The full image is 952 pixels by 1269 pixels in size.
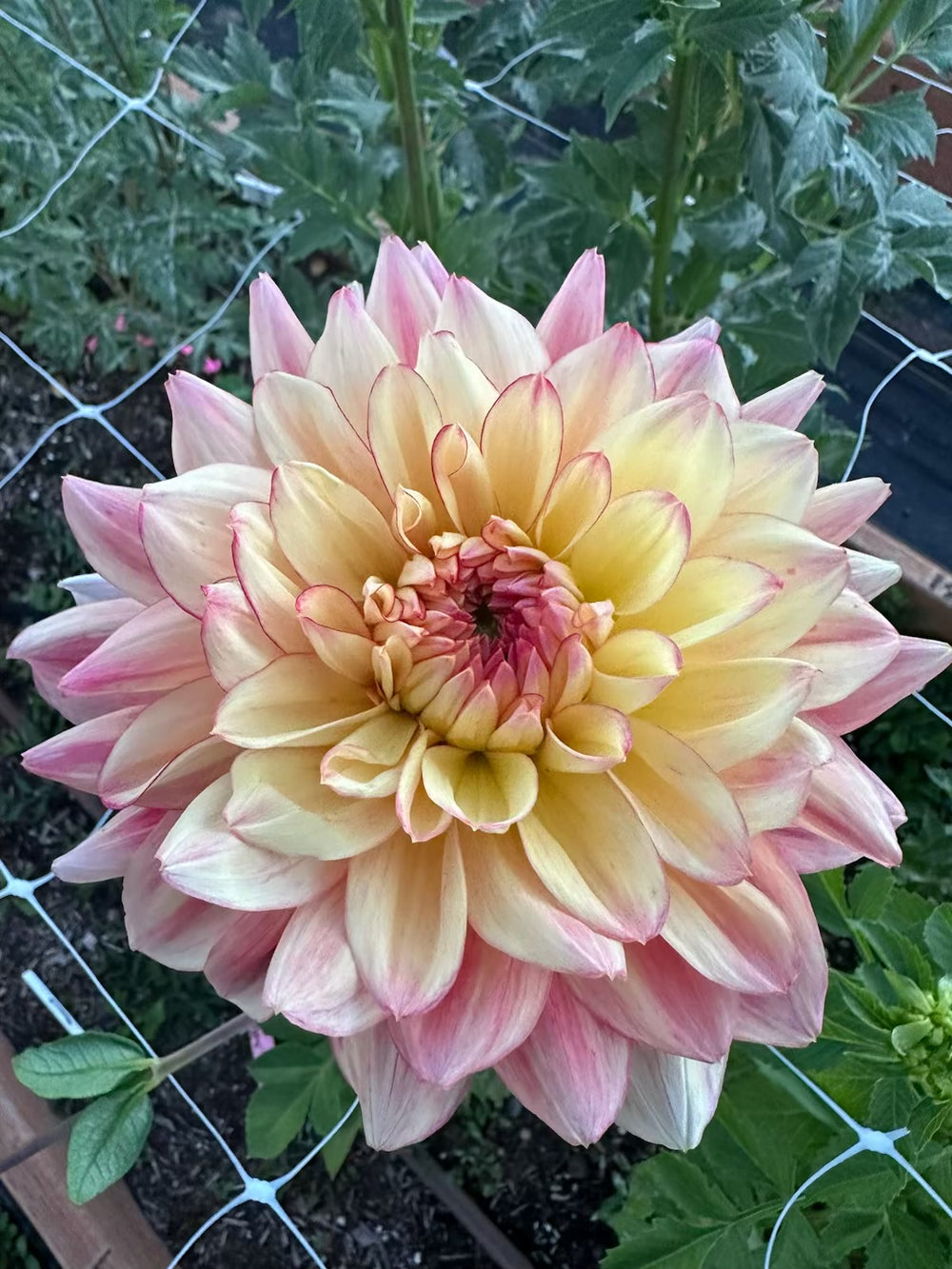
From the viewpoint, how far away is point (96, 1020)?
132cm

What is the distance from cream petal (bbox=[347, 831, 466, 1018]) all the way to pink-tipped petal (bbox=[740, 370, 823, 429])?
0.29 m

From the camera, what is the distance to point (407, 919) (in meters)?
0.50

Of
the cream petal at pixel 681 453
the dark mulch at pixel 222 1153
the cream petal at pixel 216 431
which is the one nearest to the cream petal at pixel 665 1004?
the cream petal at pixel 681 453

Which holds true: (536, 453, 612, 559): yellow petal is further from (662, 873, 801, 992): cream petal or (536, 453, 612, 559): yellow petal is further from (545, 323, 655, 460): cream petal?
(662, 873, 801, 992): cream petal

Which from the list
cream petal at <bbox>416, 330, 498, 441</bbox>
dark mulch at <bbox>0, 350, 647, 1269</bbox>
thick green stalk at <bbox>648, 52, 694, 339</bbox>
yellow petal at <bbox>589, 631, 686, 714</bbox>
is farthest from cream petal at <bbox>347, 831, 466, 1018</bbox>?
dark mulch at <bbox>0, 350, 647, 1269</bbox>

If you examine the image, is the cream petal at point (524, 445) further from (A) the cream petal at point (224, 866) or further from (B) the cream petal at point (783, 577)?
(A) the cream petal at point (224, 866)

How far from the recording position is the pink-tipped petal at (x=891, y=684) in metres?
0.55

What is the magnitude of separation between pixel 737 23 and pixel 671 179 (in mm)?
210

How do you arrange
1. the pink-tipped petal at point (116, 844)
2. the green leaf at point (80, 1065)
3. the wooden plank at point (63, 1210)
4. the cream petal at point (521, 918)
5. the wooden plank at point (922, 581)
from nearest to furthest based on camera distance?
1. the cream petal at point (521, 918)
2. the pink-tipped petal at point (116, 844)
3. the green leaf at point (80, 1065)
4. the wooden plank at point (63, 1210)
5. the wooden plank at point (922, 581)

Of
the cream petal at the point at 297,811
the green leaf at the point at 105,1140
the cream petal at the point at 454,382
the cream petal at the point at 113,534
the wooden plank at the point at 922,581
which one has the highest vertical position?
the cream petal at the point at 454,382

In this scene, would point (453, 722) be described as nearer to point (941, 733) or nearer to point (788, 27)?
point (788, 27)

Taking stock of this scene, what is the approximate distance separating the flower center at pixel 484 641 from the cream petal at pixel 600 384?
6 centimetres

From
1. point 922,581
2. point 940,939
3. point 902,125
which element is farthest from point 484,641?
point 922,581

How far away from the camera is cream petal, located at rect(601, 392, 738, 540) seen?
1.65 ft
